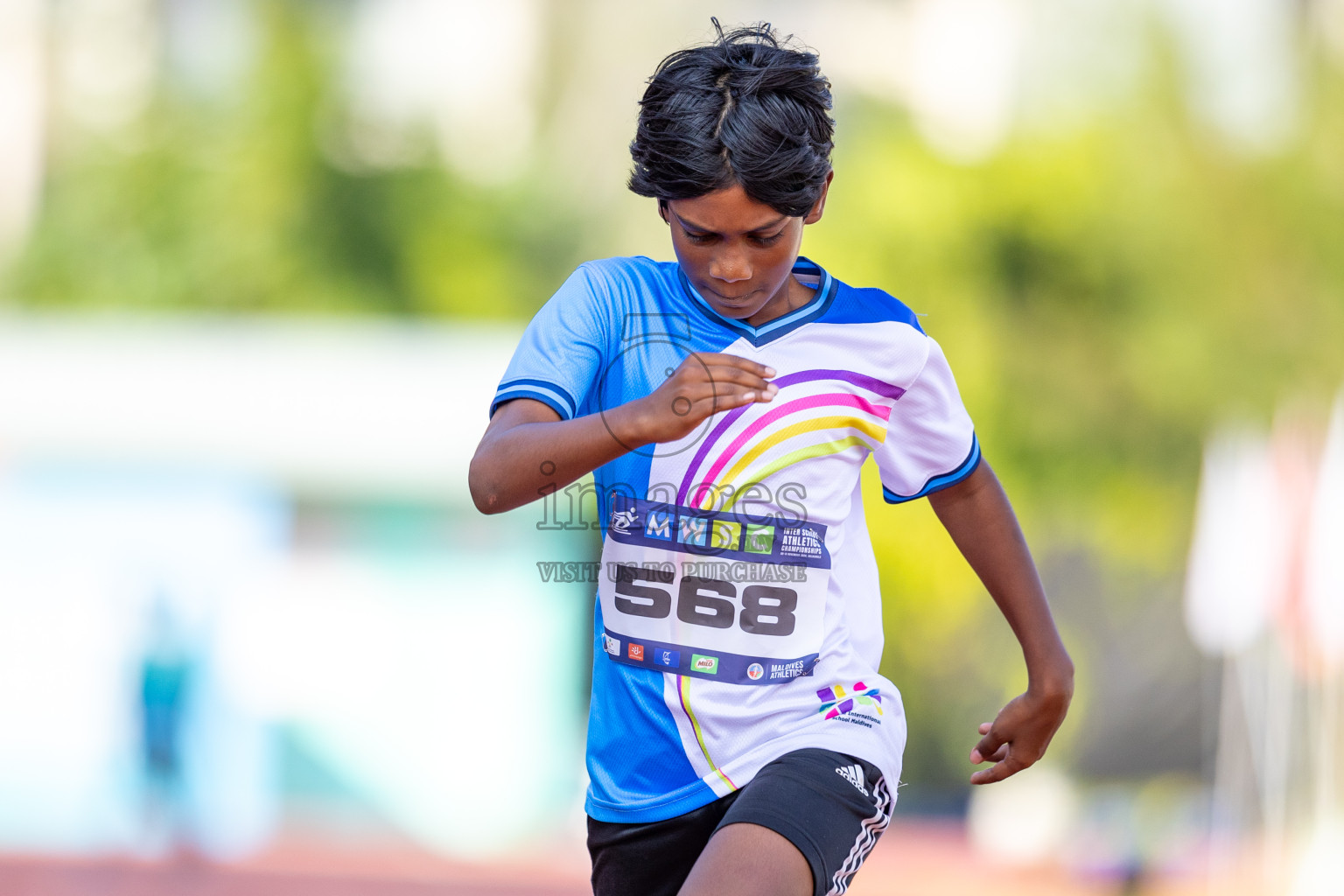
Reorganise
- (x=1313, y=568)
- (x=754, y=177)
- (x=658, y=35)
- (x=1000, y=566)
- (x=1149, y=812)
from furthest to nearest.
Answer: (x=658, y=35), (x=1149, y=812), (x=1313, y=568), (x=1000, y=566), (x=754, y=177)

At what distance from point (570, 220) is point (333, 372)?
9.03 metres

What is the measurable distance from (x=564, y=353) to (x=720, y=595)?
1.65ft

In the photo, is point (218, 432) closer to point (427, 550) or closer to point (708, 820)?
point (427, 550)

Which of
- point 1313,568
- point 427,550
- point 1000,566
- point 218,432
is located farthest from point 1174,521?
point 1000,566

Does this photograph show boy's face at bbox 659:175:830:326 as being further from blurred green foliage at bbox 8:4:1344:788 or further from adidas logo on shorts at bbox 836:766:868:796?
blurred green foliage at bbox 8:4:1344:788

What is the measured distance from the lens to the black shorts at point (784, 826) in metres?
2.28

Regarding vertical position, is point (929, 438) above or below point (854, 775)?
above

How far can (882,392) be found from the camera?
2.60 metres

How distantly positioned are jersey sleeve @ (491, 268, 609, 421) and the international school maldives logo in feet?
2.18

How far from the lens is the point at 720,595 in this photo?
2.51 meters

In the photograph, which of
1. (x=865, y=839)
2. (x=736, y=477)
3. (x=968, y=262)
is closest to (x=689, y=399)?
(x=736, y=477)

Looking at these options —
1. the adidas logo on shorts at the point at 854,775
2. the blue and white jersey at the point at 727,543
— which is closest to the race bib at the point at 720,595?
the blue and white jersey at the point at 727,543

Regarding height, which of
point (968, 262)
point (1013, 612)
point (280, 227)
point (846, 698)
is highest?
point (280, 227)

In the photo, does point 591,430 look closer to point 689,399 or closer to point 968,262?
point 689,399
